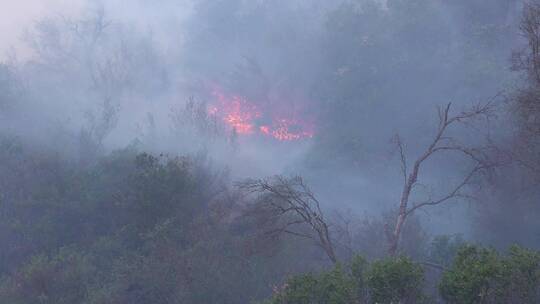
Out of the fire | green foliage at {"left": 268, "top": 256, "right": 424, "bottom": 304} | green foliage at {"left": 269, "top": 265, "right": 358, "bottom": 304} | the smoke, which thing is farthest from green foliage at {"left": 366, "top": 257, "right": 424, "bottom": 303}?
the fire

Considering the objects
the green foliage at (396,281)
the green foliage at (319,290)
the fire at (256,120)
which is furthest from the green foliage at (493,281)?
the fire at (256,120)

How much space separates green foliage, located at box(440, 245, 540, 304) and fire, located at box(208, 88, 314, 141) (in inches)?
808

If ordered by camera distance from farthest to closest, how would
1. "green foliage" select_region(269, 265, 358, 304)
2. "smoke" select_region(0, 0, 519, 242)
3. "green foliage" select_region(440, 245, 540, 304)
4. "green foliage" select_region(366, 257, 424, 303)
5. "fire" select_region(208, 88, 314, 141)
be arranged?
"fire" select_region(208, 88, 314, 141), "smoke" select_region(0, 0, 519, 242), "green foliage" select_region(269, 265, 358, 304), "green foliage" select_region(366, 257, 424, 303), "green foliage" select_region(440, 245, 540, 304)

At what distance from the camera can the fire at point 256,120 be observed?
29.7 meters

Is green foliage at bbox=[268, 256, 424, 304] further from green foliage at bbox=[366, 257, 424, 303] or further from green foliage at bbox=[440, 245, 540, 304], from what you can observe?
green foliage at bbox=[440, 245, 540, 304]

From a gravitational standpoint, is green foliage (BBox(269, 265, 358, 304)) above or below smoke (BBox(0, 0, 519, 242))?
below

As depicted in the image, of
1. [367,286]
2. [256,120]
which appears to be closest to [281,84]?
[256,120]

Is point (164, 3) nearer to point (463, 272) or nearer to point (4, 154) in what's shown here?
point (4, 154)

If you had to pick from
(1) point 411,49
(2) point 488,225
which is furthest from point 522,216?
(1) point 411,49

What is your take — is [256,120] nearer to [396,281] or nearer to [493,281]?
[396,281]

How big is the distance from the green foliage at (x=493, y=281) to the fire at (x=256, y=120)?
808 inches

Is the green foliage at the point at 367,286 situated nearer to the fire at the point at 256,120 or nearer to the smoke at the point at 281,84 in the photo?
the smoke at the point at 281,84

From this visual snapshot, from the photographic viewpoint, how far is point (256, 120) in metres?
30.7

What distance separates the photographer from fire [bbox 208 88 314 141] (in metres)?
29.7
